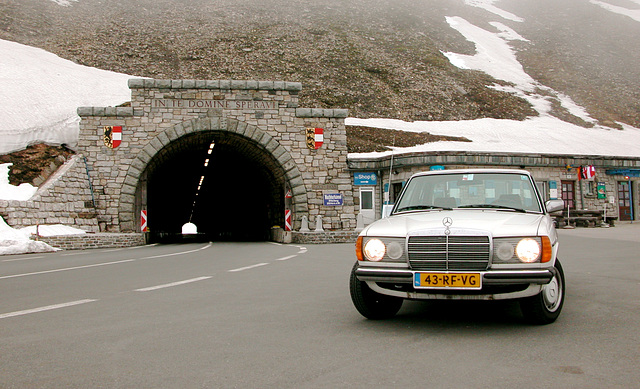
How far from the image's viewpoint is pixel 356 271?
18.1 feet

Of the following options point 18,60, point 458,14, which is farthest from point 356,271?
point 458,14

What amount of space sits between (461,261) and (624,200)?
27942 mm

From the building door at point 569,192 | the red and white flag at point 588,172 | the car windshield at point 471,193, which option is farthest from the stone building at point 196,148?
the car windshield at point 471,193

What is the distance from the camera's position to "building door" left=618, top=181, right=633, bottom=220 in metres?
29.0

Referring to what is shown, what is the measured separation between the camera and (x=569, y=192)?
27.8 metres

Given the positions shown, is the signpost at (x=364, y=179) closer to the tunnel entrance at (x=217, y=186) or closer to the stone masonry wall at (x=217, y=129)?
the stone masonry wall at (x=217, y=129)

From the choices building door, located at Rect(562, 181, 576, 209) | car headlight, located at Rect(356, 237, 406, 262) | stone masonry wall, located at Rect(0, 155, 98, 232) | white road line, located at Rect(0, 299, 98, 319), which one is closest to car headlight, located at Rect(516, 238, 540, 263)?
car headlight, located at Rect(356, 237, 406, 262)

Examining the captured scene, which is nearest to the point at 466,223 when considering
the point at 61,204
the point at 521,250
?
the point at 521,250

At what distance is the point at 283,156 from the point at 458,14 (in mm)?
53945

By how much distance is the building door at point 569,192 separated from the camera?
1088 inches

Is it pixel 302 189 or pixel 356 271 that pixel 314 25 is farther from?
pixel 356 271

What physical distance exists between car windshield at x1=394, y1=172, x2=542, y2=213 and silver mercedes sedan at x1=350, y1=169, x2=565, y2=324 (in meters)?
0.26

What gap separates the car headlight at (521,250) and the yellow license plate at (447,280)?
10.3 inches

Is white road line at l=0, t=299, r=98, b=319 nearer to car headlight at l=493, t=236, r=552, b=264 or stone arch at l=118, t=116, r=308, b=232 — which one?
car headlight at l=493, t=236, r=552, b=264
